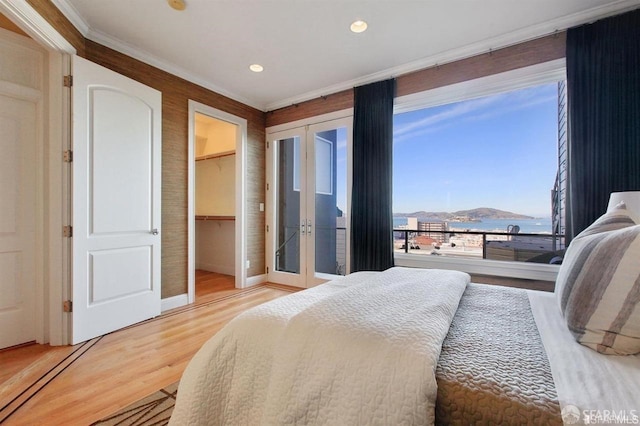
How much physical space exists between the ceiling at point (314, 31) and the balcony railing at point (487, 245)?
6.30 feet

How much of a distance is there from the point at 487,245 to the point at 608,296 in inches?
102

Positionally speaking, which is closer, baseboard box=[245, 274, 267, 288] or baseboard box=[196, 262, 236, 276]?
baseboard box=[245, 274, 267, 288]

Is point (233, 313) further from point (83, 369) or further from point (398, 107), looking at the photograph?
point (398, 107)

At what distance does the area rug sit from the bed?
0.64 meters

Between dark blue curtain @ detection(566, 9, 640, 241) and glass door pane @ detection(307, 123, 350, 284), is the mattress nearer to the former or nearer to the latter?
dark blue curtain @ detection(566, 9, 640, 241)

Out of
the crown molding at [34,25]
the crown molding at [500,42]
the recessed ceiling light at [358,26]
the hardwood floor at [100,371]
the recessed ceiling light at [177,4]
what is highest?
the recessed ceiling light at [358,26]

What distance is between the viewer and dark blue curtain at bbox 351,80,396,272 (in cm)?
326

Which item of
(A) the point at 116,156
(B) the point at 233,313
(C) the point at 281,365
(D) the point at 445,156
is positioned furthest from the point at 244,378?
(D) the point at 445,156

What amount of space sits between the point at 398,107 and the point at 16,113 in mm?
3555

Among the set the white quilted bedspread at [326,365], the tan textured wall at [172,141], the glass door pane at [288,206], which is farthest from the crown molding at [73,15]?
the white quilted bedspread at [326,365]

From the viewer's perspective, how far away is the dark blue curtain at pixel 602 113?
2.16 metres

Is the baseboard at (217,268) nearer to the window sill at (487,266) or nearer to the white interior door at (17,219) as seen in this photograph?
the white interior door at (17,219)

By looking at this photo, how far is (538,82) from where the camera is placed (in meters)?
2.59

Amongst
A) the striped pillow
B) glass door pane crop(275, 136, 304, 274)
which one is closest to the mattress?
the striped pillow
